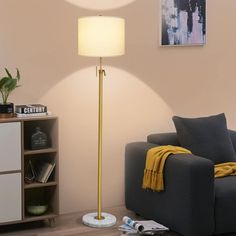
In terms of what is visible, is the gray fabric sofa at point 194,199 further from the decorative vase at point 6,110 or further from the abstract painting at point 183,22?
the abstract painting at point 183,22

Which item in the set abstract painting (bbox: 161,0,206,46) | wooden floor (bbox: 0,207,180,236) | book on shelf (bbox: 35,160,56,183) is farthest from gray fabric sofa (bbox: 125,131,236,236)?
abstract painting (bbox: 161,0,206,46)

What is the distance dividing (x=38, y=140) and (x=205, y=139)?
1.32 meters

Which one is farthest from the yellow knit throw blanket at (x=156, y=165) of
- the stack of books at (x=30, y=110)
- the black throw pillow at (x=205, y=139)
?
the stack of books at (x=30, y=110)

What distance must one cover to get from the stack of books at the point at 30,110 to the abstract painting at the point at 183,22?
1.32 metres

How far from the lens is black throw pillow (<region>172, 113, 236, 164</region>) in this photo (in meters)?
4.16

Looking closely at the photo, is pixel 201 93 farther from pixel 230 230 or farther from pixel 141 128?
pixel 230 230

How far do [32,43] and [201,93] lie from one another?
5.56 ft

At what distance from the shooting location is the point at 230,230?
3758mm

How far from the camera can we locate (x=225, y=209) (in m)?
3.71

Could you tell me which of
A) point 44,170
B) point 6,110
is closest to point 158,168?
point 44,170

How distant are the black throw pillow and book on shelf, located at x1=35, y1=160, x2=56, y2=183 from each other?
1061 millimetres

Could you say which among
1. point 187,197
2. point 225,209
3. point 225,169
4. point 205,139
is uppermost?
point 205,139

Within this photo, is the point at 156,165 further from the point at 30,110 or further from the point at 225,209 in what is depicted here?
the point at 30,110

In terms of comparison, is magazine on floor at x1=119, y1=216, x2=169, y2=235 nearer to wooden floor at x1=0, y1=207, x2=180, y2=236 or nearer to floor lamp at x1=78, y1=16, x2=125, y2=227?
wooden floor at x1=0, y1=207, x2=180, y2=236
